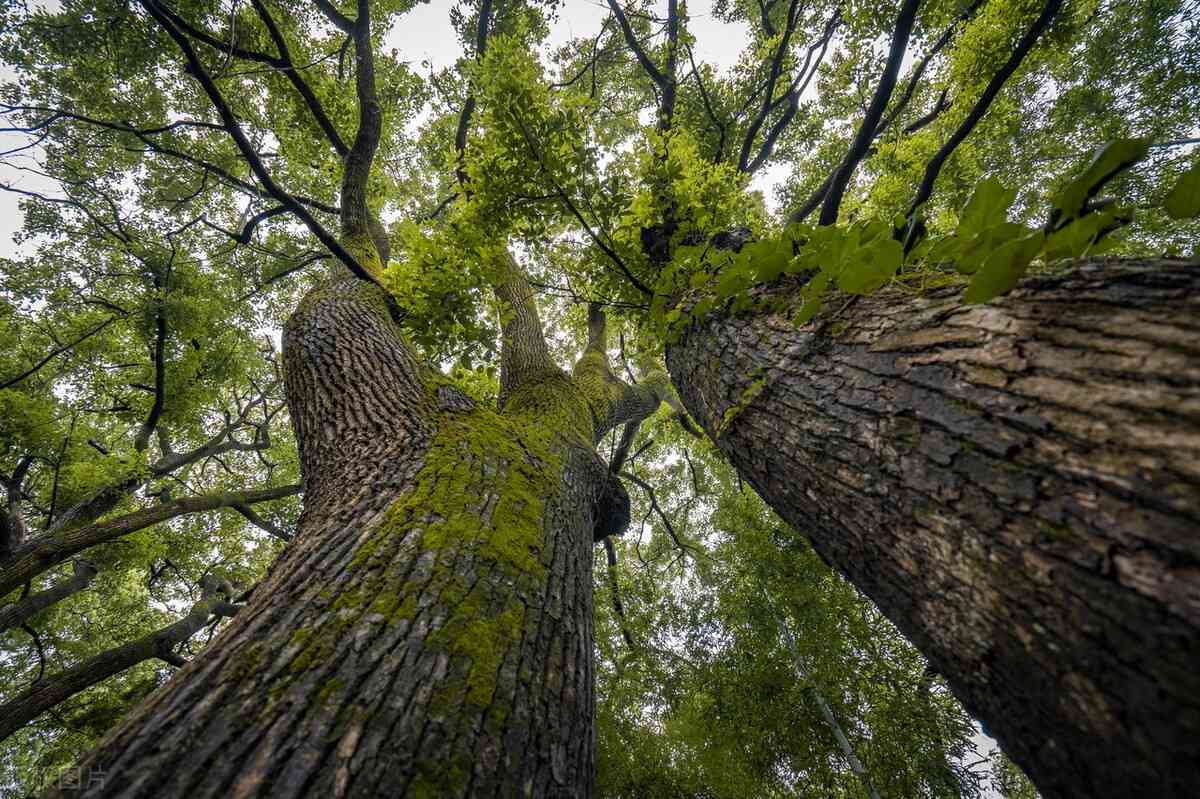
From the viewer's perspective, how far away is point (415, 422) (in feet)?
7.02

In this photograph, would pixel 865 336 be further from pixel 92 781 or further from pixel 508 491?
pixel 92 781

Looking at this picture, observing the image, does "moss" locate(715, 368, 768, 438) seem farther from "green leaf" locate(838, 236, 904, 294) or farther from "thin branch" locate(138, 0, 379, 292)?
"thin branch" locate(138, 0, 379, 292)

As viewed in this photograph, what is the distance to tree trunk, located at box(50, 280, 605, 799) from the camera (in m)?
0.82

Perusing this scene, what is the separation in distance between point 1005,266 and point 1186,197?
0.35 m

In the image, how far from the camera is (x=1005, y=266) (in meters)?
0.81

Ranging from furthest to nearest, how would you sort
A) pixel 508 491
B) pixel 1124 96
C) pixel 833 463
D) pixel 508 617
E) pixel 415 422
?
1. pixel 1124 96
2. pixel 415 422
3. pixel 508 491
4. pixel 508 617
5. pixel 833 463

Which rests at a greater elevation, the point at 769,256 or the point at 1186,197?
the point at 769,256

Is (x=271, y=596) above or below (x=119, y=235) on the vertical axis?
below

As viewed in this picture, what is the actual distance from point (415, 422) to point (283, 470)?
9.35 m

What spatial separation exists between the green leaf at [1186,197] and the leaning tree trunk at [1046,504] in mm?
102

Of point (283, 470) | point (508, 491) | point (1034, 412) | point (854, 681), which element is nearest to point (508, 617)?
point (508, 491)

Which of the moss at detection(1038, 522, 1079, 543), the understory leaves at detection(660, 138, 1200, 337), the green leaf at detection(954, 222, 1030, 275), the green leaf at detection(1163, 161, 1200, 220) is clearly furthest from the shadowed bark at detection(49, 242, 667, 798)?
the green leaf at detection(1163, 161, 1200, 220)

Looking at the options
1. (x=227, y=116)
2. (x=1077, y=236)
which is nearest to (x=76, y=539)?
(x=227, y=116)

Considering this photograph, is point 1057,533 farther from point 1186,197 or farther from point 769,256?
point 769,256
